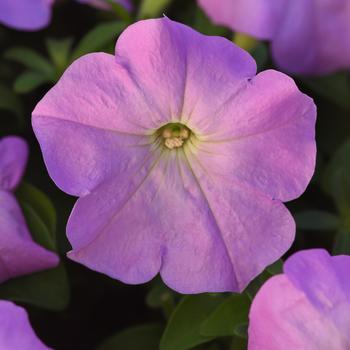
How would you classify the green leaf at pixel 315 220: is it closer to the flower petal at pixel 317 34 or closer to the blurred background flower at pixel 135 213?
the blurred background flower at pixel 135 213

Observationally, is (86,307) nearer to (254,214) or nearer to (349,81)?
(254,214)

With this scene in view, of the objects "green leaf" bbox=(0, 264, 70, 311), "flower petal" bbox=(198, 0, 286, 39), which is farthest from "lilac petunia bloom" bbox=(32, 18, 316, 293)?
"flower petal" bbox=(198, 0, 286, 39)

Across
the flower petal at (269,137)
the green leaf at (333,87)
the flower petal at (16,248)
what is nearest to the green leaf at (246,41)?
the green leaf at (333,87)

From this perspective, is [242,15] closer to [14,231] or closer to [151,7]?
[151,7]

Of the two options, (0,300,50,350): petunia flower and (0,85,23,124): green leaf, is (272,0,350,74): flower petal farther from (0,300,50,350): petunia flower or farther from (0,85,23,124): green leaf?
(0,300,50,350): petunia flower

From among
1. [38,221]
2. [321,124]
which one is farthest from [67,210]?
[321,124]
